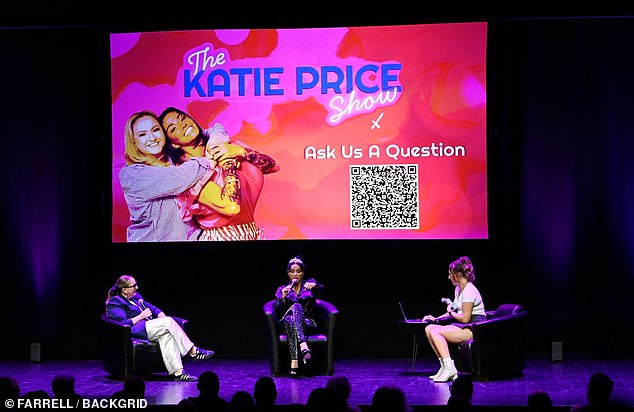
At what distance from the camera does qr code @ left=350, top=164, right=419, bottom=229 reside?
8969mm

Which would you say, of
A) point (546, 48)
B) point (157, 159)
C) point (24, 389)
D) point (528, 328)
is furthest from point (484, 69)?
point (24, 389)

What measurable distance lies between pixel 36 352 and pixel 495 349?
4336 mm

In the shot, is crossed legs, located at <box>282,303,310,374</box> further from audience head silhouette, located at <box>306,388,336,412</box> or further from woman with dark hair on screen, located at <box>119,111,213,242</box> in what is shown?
audience head silhouette, located at <box>306,388,336,412</box>

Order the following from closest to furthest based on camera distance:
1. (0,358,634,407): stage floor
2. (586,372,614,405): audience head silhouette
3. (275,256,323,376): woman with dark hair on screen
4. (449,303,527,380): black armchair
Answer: (586,372,614,405): audience head silhouette
(0,358,634,407): stage floor
(449,303,527,380): black armchair
(275,256,323,376): woman with dark hair on screen

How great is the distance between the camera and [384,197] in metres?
9.04

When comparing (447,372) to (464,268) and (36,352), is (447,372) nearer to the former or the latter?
(464,268)

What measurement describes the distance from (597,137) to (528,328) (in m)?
1.85

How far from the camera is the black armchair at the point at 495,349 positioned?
26.0 feet

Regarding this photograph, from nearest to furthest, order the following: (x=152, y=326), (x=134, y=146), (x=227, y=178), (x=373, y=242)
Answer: (x=152, y=326) < (x=373, y=242) < (x=227, y=178) < (x=134, y=146)

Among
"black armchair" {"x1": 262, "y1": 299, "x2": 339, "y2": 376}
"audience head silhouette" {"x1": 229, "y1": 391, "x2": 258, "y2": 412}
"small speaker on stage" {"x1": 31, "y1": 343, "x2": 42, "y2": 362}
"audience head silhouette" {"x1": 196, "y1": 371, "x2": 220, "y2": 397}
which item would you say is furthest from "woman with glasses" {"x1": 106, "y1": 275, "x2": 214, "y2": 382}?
"audience head silhouette" {"x1": 229, "y1": 391, "x2": 258, "y2": 412}

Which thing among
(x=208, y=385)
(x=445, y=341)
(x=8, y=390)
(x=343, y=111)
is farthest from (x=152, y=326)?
(x=8, y=390)

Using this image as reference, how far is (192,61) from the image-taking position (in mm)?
9180

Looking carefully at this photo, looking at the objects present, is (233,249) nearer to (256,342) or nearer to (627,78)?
(256,342)

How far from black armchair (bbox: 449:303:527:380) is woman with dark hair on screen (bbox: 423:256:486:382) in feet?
0.34
